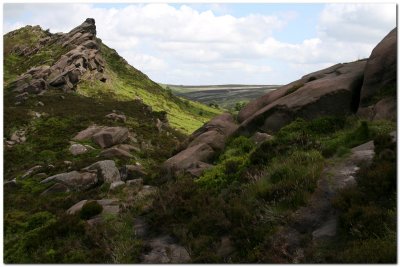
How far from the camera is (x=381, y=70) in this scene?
19.8 metres

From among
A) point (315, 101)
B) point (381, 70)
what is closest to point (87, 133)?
point (315, 101)

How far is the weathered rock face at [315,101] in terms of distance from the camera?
20953mm

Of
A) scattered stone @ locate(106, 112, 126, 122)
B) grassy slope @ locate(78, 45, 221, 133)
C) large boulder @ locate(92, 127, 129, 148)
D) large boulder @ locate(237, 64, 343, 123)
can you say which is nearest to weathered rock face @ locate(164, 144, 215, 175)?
large boulder @ locate(237, 64, 343, 123)

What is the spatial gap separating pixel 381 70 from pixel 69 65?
195ft

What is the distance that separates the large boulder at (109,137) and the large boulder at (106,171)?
10.1 meters

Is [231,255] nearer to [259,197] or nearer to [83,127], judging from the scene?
[259,197]

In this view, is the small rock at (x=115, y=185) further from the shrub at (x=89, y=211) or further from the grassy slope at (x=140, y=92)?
the grassy slope at (x=140, y=92)

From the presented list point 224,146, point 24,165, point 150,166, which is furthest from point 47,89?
point 224,146

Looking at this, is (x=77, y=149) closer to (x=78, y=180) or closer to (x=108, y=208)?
(x=78, y=180)

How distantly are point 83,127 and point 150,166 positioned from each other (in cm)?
1395

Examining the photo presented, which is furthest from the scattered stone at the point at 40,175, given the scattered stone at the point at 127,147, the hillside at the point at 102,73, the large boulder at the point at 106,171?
the hillside at the point at 102,73

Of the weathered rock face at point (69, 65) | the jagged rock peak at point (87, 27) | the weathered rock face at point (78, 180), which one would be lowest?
the weathered rock face at point (78, 180)

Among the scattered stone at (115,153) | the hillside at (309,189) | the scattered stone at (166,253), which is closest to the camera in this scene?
the hillside at (309,189)

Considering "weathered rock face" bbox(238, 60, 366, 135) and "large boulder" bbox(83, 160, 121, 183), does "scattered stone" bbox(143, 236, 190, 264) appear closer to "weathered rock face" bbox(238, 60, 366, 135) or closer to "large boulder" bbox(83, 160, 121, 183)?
"weathered rock face" bbox(238, 60, 366, 135)
